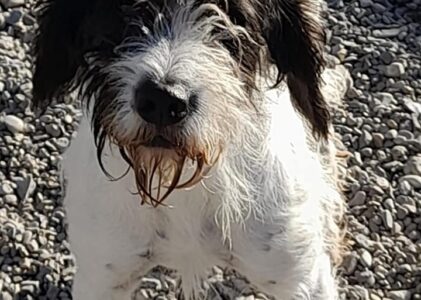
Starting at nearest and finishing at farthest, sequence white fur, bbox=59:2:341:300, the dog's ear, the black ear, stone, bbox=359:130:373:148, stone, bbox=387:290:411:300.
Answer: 1. the black ear
2. the dog's ear
3. white fur, bbox=59:2:341:300
4. stone, bbox=387:290:411:300
5. stone, bbox=359:130:373:148

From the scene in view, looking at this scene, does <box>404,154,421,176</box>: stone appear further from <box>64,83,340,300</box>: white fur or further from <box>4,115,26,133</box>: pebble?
<box>4,115,26,133</box>: pebble

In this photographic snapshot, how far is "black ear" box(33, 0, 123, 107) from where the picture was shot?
272 cm

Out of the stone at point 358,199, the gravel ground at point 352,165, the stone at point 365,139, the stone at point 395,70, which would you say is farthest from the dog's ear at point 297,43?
the stone at point 395,70

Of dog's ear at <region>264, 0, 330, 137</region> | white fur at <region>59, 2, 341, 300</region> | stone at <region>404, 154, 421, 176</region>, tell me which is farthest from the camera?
stone at <region>404, 154, 421, 176</region>

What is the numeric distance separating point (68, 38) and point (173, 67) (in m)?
0.48

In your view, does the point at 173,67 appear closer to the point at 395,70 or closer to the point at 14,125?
the point at 14,125

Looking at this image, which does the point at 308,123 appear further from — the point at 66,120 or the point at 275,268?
the point at 66,120

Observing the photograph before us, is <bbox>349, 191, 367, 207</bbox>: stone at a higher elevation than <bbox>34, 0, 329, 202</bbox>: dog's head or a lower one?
lower

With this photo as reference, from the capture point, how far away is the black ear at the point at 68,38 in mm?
2719

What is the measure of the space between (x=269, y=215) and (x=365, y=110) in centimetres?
133

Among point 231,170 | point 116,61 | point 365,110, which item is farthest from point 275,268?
point 365,110

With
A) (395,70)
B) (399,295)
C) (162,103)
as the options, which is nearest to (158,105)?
(162,103)

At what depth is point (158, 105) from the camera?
2.49 metres

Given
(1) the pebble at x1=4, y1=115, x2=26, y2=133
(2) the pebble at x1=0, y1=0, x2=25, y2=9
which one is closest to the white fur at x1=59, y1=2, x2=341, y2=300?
(1) the pebble at x1=4, y1=115, x2=26, y2=133
